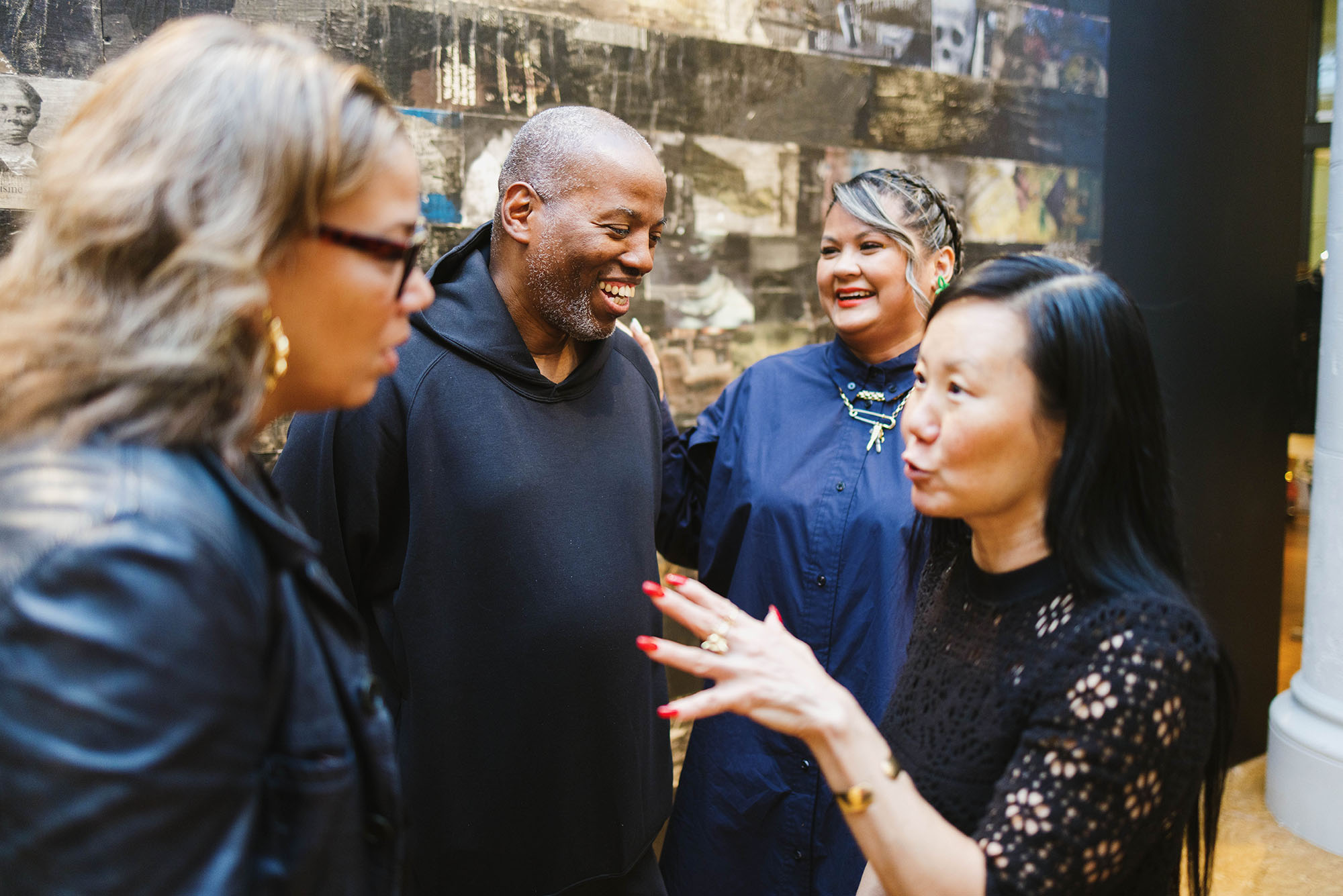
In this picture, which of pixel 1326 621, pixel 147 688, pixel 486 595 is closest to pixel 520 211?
pixel 486 595

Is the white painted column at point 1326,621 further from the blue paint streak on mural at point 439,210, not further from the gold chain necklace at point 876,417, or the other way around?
the blue paint streak on mural at point 439,210

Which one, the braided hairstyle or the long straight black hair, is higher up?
the braided hairstyle

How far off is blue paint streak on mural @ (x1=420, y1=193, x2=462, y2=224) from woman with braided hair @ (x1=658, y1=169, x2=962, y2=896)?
108cm

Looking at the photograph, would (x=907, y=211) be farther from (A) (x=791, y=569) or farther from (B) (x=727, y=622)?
(B) (x=727, y=622)

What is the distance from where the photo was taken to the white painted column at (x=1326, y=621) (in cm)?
373

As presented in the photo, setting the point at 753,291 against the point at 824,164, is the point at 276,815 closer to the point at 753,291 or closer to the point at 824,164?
the point at 753,291

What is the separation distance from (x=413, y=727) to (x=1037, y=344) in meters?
1.37

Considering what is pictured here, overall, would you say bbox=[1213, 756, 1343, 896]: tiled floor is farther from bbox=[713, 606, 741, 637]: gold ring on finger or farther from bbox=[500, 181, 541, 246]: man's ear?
bbox=[500, 181, 541, 246]: man's ear

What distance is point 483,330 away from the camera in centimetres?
207

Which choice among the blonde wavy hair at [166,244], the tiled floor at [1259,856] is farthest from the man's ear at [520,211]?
the tiled floor at [1259,856]

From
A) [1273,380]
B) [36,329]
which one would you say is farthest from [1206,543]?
[36,329]

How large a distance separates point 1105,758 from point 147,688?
1016 mm

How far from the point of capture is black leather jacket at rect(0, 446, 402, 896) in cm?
→ 77

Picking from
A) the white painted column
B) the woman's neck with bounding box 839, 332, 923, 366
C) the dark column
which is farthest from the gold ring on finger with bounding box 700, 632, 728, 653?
the dark column
